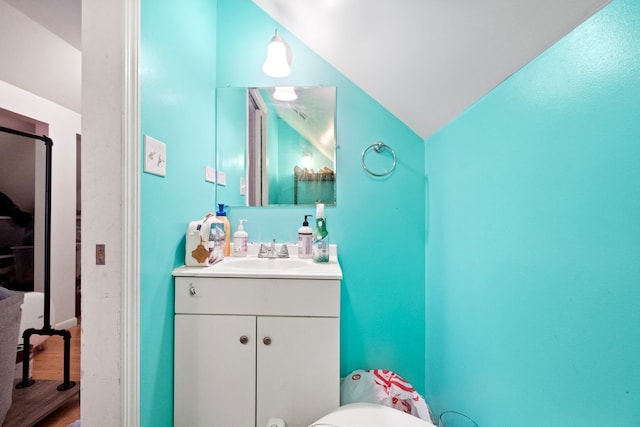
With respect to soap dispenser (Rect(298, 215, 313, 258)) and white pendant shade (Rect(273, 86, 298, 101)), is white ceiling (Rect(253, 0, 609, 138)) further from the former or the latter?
soap dispenser (Rect(298, 215, 313, 258))

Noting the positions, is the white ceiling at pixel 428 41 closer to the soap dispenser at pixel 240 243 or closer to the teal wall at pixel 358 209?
the teal wall at pixel 358 209

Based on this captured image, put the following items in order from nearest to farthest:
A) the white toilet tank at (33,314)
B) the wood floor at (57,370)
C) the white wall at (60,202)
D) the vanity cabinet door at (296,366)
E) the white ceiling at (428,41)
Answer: the white ceiling at (428,41), the vanity cabinet door at (296,366), the wood floor at (57,370), the white toilet tank at (33,314), the white wall at (60,202)

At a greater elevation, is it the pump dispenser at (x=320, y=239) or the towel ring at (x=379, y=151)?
the towel ring at (x=379, y=151)

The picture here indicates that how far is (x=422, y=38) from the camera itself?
0.84 meters

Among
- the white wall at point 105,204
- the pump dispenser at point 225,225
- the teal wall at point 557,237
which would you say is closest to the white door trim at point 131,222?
the white wall at point 105,204

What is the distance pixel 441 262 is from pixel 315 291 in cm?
61

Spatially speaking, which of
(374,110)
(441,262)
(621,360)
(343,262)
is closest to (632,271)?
(621,360)

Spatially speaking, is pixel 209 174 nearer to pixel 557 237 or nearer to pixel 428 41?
pixel 428 41

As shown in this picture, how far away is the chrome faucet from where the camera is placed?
1.28m

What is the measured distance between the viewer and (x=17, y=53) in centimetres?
160

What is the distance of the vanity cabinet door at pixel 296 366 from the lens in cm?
93

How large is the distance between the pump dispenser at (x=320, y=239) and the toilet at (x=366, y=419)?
59 cm

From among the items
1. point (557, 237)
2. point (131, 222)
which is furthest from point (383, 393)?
point (131, 222)

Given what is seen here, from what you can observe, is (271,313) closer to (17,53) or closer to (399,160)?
(399,160)
